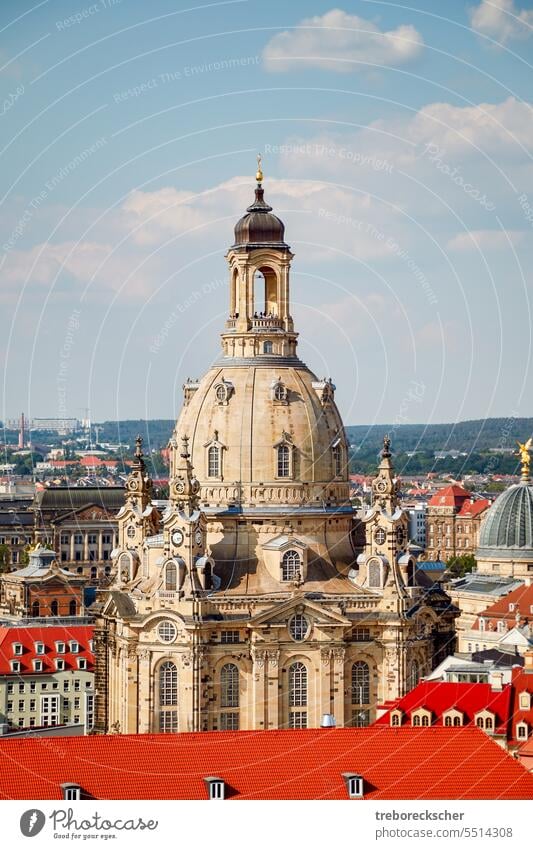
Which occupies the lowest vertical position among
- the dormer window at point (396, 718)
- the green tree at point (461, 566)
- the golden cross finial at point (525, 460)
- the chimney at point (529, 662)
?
the dormer window at point (396, 718)

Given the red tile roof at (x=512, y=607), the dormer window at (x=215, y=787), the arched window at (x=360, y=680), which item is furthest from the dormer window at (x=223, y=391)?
the dormer window at (x=215, y=787)

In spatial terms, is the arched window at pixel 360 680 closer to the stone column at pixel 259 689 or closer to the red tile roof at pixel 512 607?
the stone column at pixel 259 689

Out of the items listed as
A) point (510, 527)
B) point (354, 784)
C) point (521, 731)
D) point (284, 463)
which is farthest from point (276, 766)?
point (510, 527)

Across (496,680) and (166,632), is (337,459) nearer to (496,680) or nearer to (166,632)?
(166,632)

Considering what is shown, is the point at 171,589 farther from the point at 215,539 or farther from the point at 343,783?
the point at 343,783

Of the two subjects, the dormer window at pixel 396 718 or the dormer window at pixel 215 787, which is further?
the dormer window at pixel 396 718

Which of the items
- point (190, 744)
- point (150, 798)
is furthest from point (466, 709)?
point (150, 798)
